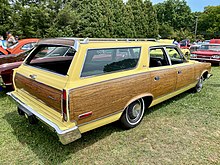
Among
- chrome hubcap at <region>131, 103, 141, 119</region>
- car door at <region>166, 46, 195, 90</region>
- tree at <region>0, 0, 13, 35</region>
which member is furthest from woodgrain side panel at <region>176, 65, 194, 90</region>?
tree at <region>0, 0, 13, 35</region>

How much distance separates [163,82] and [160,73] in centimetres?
22

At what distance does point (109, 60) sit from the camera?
320 cm

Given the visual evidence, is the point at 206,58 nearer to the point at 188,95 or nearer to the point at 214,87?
the point at 214,87

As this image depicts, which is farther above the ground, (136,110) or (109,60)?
(109,60)

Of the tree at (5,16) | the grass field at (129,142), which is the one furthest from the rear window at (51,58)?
the tree at (5,16)

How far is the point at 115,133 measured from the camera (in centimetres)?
346

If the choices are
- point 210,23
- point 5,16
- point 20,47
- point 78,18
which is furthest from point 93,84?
point 210,23

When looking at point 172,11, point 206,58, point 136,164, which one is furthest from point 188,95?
point 172,11

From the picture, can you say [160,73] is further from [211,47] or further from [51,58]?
[211,47]

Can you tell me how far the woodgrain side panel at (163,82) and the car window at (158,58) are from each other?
0.22m

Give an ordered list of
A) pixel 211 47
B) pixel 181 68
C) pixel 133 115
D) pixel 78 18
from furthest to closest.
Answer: pixel 78 18 → pixel 211 47 → pixel 181 68 → pixel 133 115

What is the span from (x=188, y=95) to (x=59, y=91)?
4153 millimetres

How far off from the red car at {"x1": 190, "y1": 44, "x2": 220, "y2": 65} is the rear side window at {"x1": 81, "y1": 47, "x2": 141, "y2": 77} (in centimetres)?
907

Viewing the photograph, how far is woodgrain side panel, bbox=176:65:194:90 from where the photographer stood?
4461mm
